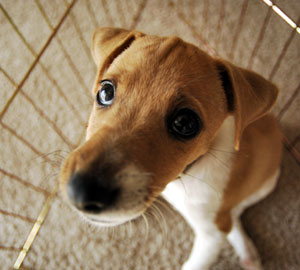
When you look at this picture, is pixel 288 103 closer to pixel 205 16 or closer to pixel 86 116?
pixel 205 16

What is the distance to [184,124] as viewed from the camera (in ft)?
4.67

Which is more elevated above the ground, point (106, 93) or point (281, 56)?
point (281, 56)

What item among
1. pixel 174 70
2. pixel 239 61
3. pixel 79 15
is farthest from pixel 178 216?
pixel 79 15

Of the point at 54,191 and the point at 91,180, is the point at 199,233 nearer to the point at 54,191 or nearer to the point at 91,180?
the point at 91,180

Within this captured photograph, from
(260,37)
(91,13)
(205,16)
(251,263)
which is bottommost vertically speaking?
(251,263)

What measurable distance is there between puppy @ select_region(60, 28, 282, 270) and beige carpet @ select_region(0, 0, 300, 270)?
0.78 meters

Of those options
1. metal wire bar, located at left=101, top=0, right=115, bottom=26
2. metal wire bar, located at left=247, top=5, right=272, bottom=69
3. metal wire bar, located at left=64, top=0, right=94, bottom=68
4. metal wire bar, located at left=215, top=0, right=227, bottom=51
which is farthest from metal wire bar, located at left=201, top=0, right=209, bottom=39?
metal wire bar, located at left=64, top=0, right=94, bottom=68

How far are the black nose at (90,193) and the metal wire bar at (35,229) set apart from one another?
1872 millimetres

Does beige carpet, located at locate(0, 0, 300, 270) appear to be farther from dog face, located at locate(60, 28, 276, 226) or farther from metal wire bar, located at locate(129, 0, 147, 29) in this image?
dog face, located at locate(60, 28, 276, 226)

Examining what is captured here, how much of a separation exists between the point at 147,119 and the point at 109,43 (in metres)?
0.85

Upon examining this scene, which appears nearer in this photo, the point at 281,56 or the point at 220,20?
the point at 281,56

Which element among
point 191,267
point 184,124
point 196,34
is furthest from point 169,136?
point 196,34

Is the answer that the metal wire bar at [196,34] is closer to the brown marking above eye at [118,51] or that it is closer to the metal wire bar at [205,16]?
the metal wire bar at [205,16]

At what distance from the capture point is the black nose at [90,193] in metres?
1.11
